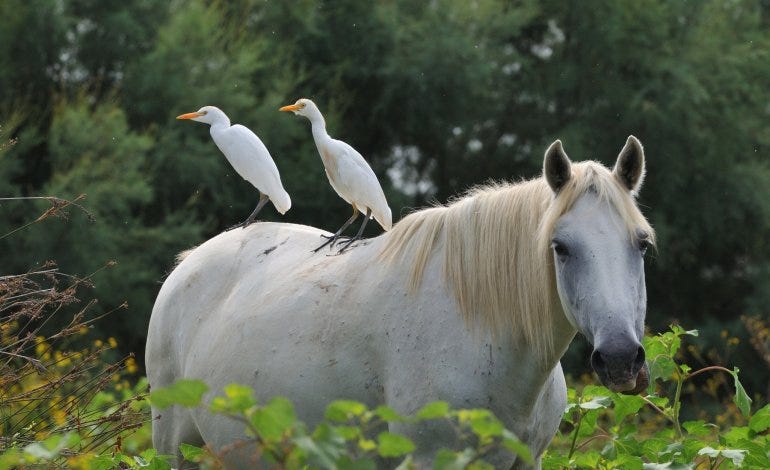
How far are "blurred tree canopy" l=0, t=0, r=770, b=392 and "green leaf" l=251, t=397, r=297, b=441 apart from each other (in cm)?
1230

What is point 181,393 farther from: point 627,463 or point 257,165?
point 257,165

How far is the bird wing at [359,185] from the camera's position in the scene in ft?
15.0

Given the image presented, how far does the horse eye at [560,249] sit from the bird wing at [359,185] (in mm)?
1522

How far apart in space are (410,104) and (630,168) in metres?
14.1

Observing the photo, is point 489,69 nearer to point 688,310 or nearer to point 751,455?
point 688,310

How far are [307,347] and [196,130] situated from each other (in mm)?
12419

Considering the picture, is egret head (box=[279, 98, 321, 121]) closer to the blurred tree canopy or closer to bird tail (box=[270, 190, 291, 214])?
bird tail (box=[270, 190, 291, 214])

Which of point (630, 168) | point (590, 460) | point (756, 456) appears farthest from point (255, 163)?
point (756, 456)

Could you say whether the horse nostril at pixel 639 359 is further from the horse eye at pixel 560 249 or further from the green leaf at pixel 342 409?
the green leaf at pixel 342 409

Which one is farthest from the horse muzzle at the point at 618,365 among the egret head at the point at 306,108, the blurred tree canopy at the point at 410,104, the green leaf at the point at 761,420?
the blurred tree canopy at the point at 410,104

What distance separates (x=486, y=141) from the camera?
715 inches

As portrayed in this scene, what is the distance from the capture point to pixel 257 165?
16.3 feet

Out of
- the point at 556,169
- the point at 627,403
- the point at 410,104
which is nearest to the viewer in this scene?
the point at 556,169

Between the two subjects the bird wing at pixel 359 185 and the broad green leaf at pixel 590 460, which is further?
the bird wing at pixel 359 185
